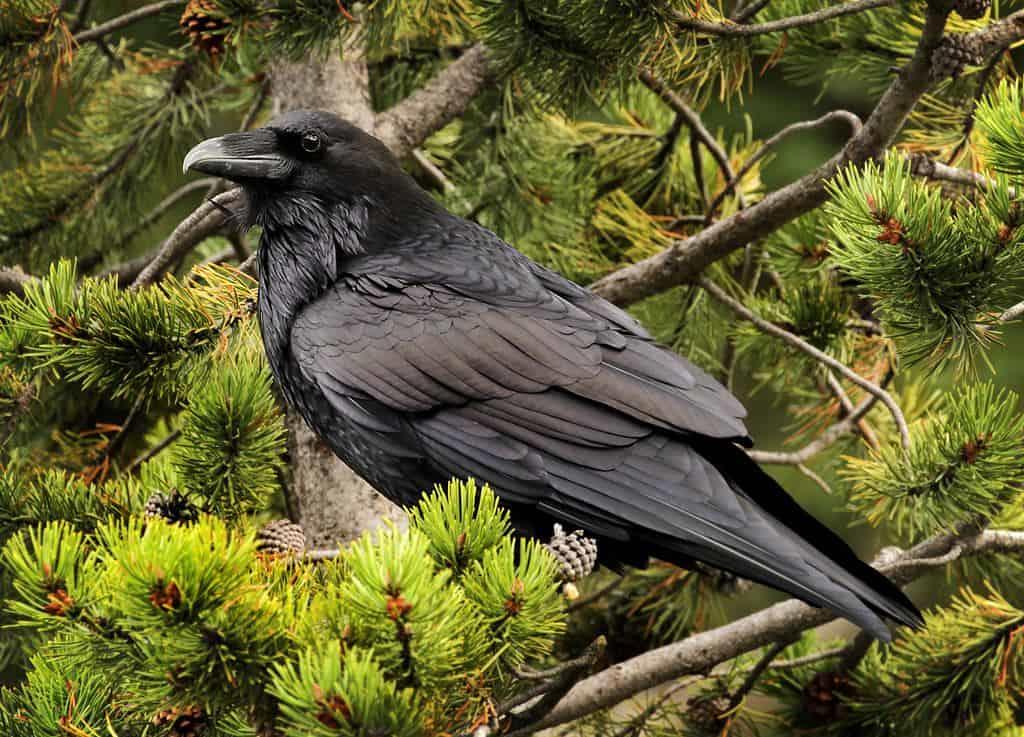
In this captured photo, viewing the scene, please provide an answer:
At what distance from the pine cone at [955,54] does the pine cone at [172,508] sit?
86.4 inches

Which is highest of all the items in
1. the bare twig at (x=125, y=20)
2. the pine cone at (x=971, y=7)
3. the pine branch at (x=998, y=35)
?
the pine cone at (x=971, y=7)

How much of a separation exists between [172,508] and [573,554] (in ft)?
3.16

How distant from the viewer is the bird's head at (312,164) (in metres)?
3.44

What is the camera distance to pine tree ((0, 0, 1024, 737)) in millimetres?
2049

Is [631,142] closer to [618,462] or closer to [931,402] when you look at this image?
[931,402]

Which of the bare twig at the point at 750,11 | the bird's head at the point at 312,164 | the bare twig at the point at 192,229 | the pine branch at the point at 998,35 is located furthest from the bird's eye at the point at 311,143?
the pine branch at the point at 998,35

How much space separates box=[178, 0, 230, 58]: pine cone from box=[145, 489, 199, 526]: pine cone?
4.58 feet

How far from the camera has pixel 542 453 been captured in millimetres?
3066

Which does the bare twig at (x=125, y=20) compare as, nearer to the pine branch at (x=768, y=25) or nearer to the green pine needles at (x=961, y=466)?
the pine branch at (x=768, y=25)

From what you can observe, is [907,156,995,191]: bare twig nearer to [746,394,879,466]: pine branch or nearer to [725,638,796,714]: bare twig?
[746,394,879,466]: pine branch

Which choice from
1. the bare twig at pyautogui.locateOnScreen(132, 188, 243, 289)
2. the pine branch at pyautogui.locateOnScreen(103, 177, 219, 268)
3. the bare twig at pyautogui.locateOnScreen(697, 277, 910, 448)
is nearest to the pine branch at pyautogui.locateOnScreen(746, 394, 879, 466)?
the bare twig at pyautogui.locateOnScreen(697, 277, 910, 448)

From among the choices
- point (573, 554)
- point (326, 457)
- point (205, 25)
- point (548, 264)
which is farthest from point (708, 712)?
point (205, 25)

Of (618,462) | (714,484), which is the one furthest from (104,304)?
(714,484)

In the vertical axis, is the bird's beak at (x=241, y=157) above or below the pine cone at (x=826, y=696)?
above
